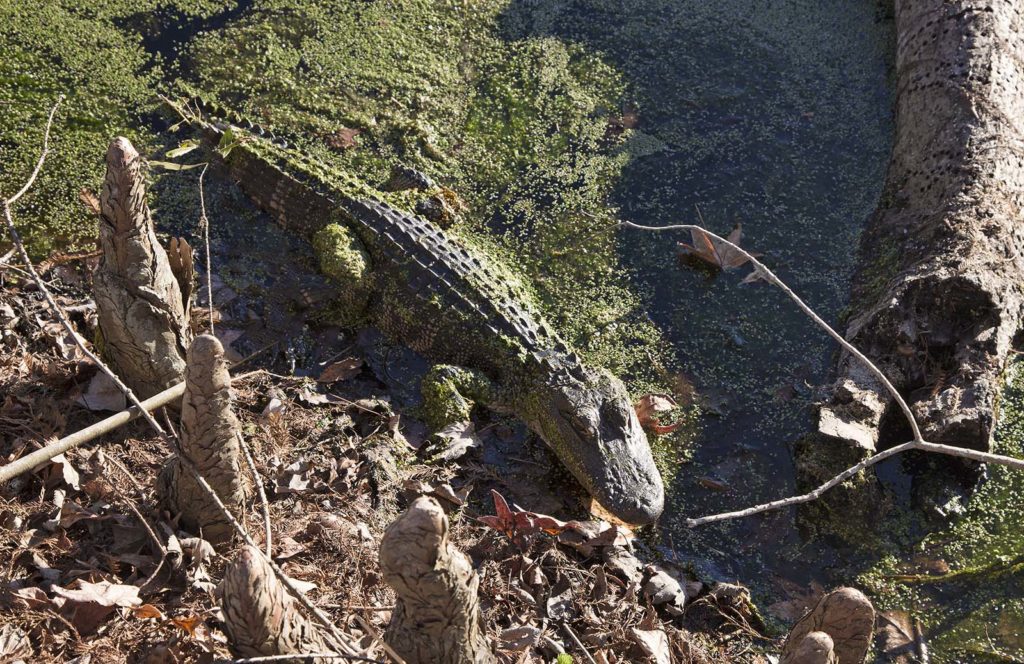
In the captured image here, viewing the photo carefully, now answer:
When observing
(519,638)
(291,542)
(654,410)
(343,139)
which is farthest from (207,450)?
(343,139)

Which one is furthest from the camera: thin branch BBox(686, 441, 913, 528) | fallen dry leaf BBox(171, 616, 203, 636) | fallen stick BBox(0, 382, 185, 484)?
fallen stick BBox(0, 382, 185, 484)

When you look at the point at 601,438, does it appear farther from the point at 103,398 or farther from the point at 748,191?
the point at 748,191

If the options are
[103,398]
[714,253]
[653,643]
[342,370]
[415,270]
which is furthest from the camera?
[714,253]

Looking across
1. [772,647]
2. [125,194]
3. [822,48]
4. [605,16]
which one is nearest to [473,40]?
[605,16]

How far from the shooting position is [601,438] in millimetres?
4023

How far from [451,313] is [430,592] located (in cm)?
242

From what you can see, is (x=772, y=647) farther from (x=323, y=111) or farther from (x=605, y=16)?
(x=605, y=16)

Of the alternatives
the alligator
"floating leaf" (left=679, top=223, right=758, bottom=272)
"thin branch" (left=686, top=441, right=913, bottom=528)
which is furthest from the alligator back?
"thin branch" (left=686, top=441, right=913, bottom=528)

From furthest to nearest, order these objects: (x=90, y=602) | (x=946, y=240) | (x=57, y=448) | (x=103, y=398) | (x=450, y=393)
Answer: (x=946, y=240) → (x=450, y=393) → (x=103, y=398) → (x=57, y=448) → (x=90, y=602)

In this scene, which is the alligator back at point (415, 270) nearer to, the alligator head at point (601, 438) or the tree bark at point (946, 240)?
the alligator head at point (601, 438)

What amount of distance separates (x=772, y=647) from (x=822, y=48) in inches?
189

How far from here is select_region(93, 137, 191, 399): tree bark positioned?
10.5ft

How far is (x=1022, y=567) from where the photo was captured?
12.5 ft

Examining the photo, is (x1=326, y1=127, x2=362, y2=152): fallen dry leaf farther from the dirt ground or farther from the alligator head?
the alligator head
